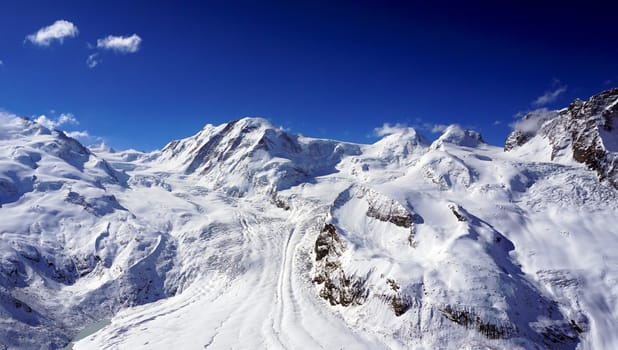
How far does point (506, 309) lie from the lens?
41.5 metres

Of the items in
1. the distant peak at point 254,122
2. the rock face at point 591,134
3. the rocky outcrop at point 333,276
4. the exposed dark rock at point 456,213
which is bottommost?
the rocky outcrop at point 333,276

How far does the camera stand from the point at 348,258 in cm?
5506

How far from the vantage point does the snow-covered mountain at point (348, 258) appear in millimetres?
43125

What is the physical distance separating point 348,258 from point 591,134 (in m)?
45.7

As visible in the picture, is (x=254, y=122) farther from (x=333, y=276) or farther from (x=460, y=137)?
(x=333, y=276)

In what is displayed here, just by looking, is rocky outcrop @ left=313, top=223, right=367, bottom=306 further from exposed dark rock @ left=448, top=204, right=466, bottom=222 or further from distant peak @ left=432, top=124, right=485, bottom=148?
distant peak @ left=432, top=124, right=485, bottom=148

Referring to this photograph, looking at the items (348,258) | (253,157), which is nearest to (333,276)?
(348,258)

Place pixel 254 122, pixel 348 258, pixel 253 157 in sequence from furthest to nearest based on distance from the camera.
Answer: pixel 254 122
pixel 253 157
pixel 348 258

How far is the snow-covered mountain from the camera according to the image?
43.1m

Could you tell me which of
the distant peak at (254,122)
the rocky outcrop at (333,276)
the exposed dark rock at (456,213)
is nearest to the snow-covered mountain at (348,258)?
the rocky outcrop at (333,276)

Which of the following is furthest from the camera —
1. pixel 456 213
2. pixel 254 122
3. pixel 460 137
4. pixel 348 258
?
pixel 254 122

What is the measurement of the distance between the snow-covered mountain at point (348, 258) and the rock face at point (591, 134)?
0.28 m

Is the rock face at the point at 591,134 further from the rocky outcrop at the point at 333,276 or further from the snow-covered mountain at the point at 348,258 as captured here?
the rocky outcrop at the point at 333,276

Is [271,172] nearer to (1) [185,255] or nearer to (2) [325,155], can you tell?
(2) [325,155]
